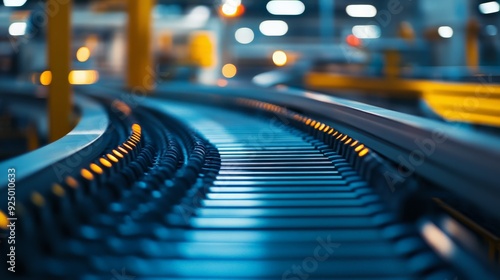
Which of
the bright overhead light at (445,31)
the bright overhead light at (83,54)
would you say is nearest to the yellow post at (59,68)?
the bright overhead light at (445,31)

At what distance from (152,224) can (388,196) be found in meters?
1.20

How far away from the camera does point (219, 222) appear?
3.75m

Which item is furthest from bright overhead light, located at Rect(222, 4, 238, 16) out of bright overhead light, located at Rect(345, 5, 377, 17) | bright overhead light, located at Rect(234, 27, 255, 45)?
bright overhead light, located at Rect(345, 5, 377, 17)

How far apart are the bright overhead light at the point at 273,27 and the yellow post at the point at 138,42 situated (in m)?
24.3

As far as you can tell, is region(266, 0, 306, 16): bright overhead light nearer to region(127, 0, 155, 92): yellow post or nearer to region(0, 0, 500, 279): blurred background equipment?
region(127, 0, 155, 92): yellow post

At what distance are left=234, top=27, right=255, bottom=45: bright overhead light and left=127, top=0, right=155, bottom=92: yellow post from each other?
23.5 meters

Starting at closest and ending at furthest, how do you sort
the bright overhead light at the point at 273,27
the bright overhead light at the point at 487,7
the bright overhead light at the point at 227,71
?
the bright overhead light at the point at 227,71
the bright overhead light at the point at 487,7
the bright overhead light at the point at 273,27

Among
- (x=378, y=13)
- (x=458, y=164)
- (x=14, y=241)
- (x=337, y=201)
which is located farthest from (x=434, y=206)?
(x=378, y=13)

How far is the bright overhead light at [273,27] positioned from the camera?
41.9 meters

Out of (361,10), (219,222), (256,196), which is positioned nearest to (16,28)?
(361,10)

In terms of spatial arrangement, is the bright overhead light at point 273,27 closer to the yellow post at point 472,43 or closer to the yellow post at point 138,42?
the yellow post at point 472,43

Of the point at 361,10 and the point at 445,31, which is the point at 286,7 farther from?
the point at 445,31

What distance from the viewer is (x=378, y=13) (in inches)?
1708

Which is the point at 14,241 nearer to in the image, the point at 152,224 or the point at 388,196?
the point at 152,224
